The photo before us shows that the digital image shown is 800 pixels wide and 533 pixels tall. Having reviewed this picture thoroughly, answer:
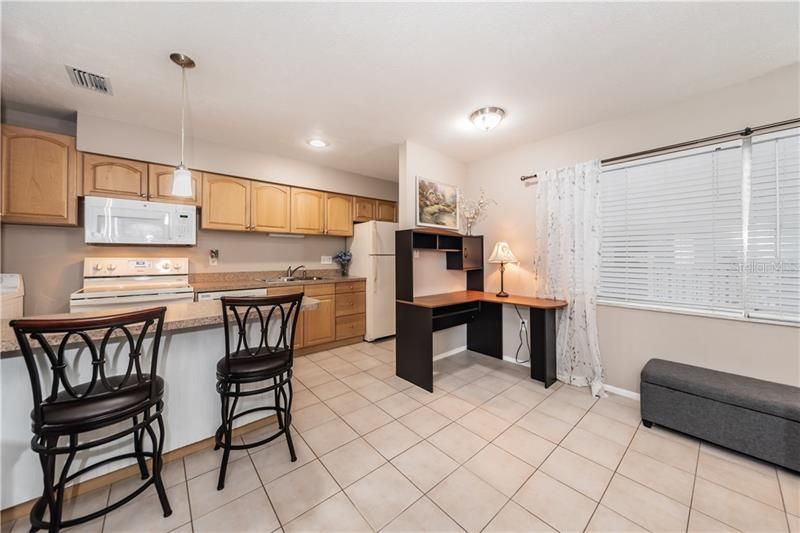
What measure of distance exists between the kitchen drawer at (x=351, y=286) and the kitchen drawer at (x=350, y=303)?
58 millimetres

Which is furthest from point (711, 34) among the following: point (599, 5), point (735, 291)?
point (735, 291)

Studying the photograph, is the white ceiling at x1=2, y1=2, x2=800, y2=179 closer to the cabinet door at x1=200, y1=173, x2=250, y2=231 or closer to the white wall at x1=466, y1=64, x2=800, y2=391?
the white wall at x1=466, y1=64, x2=800, y2=391

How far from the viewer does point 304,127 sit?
2984mm

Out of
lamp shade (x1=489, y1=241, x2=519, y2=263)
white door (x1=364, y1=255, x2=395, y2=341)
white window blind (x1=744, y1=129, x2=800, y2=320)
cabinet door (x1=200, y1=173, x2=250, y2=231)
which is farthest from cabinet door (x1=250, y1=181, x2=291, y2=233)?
white window blind (x1=744, y1=129, x2=800, y2=320)

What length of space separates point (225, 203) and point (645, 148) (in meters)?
4.39

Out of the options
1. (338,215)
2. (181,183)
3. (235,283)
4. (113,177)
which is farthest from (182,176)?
(338,215)

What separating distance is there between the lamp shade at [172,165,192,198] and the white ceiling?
2.52ft

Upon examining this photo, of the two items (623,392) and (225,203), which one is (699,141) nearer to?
(623,392)

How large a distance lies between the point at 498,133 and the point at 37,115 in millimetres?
4466

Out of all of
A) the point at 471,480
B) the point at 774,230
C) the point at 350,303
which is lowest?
the point at 471,480

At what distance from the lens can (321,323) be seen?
12.8ft

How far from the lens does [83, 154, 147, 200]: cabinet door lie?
2.74 meters

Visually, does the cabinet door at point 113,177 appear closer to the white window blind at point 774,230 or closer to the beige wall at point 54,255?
the beige wall at point 54,255

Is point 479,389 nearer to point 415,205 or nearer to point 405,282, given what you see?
point 405,282
